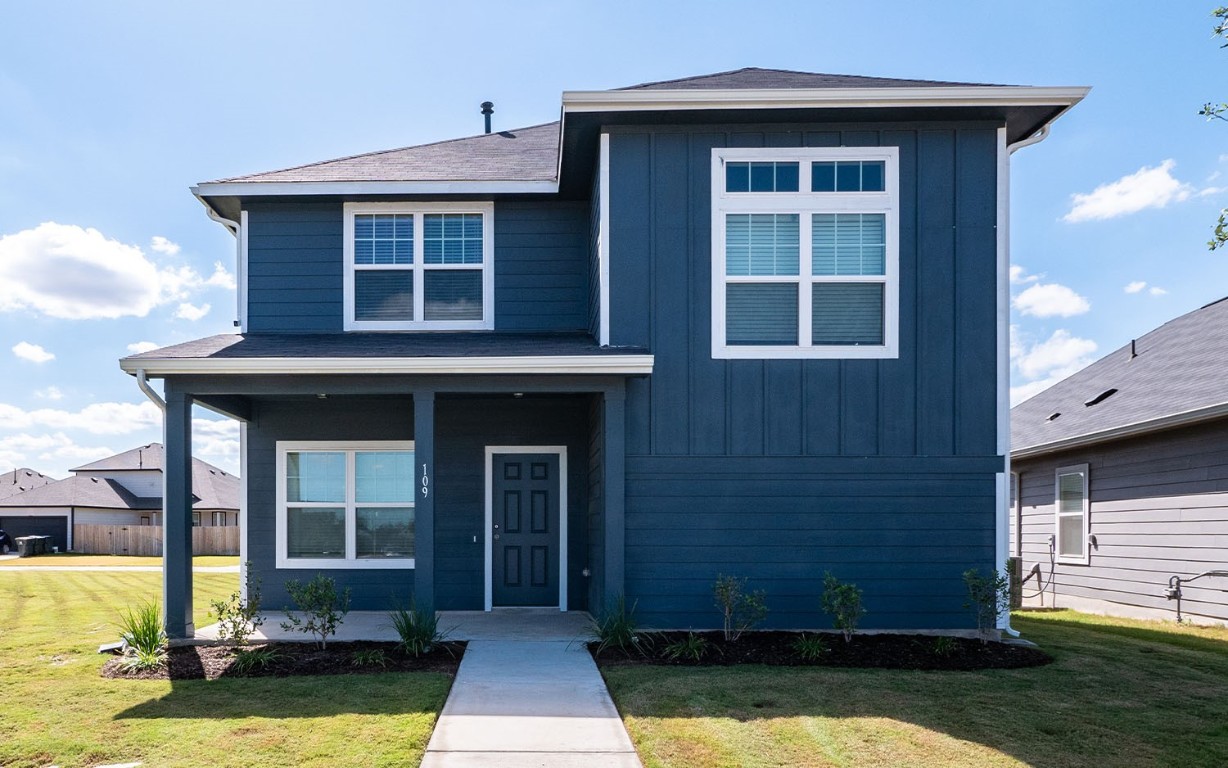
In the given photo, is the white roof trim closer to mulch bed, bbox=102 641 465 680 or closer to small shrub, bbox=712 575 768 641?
small shrub, bbox=712 575 768 641

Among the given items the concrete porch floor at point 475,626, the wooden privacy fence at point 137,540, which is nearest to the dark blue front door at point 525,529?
the concrete porch floor at point 475,626

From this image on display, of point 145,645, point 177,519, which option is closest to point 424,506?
point 177,519

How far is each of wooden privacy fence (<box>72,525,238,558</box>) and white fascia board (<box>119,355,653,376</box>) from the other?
24670mm

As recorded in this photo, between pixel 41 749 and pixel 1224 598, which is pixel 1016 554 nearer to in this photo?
pixel 1224 598

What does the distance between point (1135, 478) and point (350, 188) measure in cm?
1070

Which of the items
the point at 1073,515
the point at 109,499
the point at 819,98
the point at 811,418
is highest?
the point at 819,98

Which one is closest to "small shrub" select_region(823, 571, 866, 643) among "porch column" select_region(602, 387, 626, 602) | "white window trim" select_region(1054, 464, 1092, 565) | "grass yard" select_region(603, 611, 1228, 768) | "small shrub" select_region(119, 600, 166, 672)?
"grass yard" select_region(603, 611, 1228, 768)

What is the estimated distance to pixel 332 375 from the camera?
8.19 m

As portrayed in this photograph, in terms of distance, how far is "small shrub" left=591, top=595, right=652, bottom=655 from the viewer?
7625 millimetres

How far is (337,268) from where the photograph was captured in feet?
33.9

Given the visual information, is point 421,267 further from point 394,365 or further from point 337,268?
point 394,365

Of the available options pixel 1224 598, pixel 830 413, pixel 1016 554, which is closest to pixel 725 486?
pixel 830 413

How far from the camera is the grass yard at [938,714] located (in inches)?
194

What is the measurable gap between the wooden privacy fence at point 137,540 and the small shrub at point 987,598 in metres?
28.1
